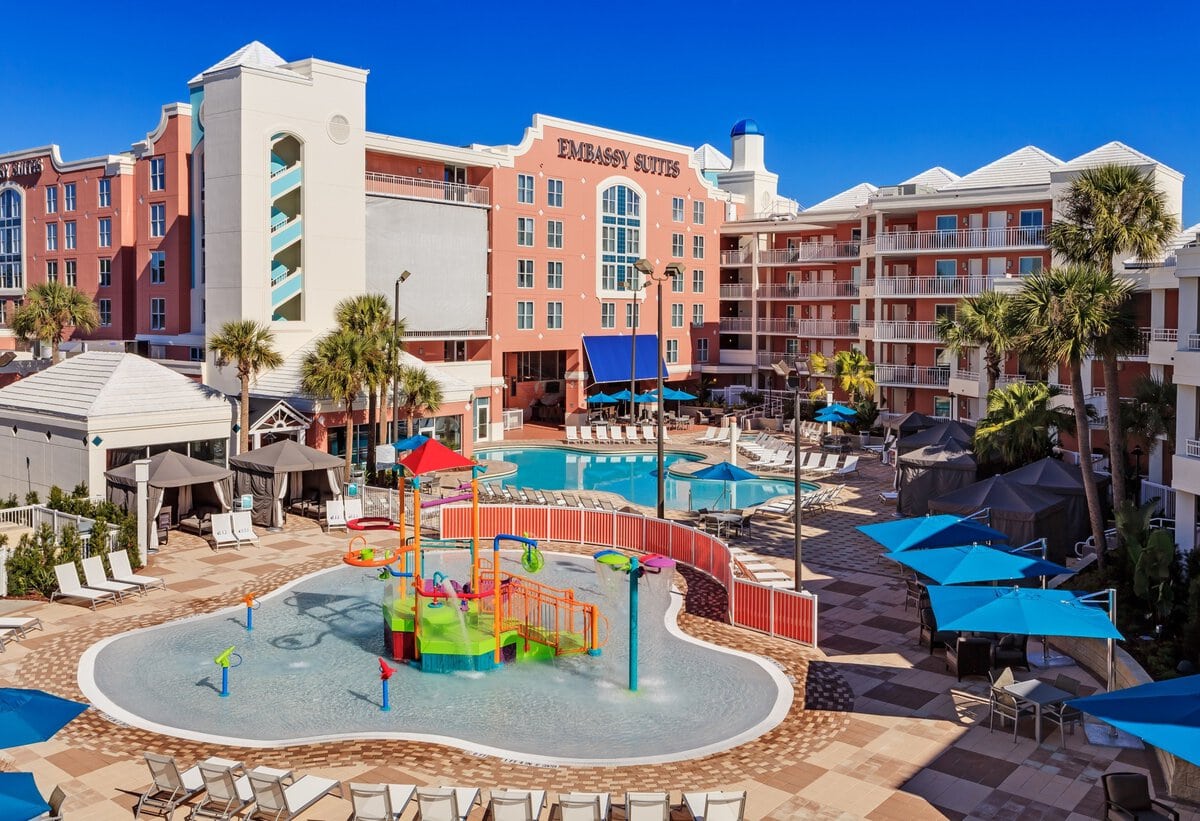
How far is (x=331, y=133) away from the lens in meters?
41.0

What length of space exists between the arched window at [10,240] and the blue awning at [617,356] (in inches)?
1173

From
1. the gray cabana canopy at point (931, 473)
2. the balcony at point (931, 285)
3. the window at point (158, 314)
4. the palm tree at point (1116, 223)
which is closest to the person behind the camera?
the palm tree at point (1116, 223)

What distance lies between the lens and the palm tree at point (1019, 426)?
94.7 feet

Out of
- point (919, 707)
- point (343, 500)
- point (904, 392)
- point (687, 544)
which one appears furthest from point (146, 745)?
point (904, 392)

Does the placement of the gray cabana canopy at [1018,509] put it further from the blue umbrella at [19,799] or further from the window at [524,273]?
the window at [524,273]

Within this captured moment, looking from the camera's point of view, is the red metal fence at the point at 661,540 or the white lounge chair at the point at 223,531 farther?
the white lounge chair at the point at 223,531

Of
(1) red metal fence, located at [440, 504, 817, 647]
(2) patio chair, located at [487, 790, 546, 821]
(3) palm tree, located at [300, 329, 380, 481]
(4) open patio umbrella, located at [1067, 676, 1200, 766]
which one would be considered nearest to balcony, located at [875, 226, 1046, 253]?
(3) palm tree, located at [300, 329, 380, 481]

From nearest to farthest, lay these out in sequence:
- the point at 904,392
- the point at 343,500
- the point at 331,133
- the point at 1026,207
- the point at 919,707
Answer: the point at 919,707 < the point at 343,500 < the point at 331,133 < the point at 1026,207 < the point at 904,392

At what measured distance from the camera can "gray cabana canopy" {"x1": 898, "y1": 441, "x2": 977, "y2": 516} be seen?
101 feet

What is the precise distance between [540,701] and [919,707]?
601 centimetres

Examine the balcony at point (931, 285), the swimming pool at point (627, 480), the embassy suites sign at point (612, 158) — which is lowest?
the swimming pool at point (627, 480)

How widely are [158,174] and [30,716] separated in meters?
37.5

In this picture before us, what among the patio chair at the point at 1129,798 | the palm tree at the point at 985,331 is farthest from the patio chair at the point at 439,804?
the palm tree at the point at 985,331

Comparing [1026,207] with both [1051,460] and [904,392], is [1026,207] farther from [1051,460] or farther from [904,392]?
[1051,460]
